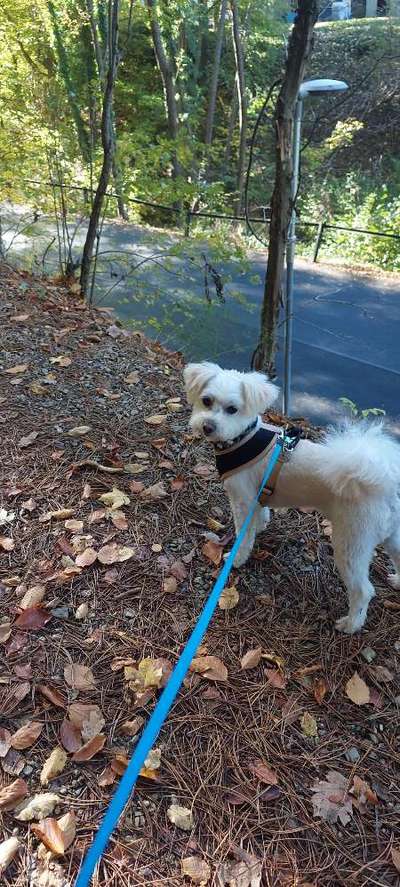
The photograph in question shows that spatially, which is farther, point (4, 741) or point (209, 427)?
point (209, 427)

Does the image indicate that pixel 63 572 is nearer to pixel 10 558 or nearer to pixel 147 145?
pixel 10 558

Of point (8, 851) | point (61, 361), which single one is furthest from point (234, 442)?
point (61, 361)

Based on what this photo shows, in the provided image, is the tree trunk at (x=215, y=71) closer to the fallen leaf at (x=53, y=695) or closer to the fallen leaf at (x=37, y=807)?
the fallen leaf at (x=53, y=695)

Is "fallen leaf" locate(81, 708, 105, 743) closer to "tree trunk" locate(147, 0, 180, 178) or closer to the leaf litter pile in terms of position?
the leaf litter pile

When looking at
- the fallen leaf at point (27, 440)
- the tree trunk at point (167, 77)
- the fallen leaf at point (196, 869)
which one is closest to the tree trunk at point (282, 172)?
the fallen leaf at point (27, 440)

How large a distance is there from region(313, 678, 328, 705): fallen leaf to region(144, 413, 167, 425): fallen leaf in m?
2.08

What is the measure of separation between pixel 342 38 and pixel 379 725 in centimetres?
2877

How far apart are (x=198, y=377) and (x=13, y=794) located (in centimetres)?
188

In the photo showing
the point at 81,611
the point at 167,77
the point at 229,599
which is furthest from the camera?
the point at 167,77

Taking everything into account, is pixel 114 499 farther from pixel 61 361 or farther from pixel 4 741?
pixel 61 361

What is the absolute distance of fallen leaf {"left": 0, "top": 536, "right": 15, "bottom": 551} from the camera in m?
2.52

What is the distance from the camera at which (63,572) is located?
2389 mm

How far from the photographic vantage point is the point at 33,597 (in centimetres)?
226

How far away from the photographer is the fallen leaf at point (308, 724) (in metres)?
1.86
